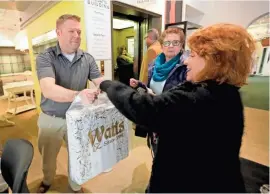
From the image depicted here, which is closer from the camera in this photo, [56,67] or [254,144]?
[56,67]

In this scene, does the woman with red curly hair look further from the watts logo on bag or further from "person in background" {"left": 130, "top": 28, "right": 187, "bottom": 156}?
"person in background" {"left": 130, "top": 28, "right": 187, "bottom": 156}

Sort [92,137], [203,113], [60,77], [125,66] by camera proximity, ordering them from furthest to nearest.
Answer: [125,66] < [60,77] < [92,137] < [203,113]

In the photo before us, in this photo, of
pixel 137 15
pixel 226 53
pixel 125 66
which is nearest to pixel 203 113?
pixel 226 53

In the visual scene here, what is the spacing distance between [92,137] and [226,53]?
736mm

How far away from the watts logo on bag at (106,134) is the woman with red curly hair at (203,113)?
37cm

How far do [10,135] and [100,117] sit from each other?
2.79 meters

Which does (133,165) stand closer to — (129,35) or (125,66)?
(125,66)

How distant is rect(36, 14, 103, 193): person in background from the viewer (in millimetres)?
1164

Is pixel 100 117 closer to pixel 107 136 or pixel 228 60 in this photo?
pixel 107 136

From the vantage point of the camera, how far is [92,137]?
94cm

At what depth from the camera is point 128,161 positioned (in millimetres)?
2174

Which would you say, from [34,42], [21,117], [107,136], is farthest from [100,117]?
[21,117]

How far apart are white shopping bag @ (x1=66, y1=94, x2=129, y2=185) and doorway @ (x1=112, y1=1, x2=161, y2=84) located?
1.68 meters

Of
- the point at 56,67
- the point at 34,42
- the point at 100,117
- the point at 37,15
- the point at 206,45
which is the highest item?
the point at 37,15
